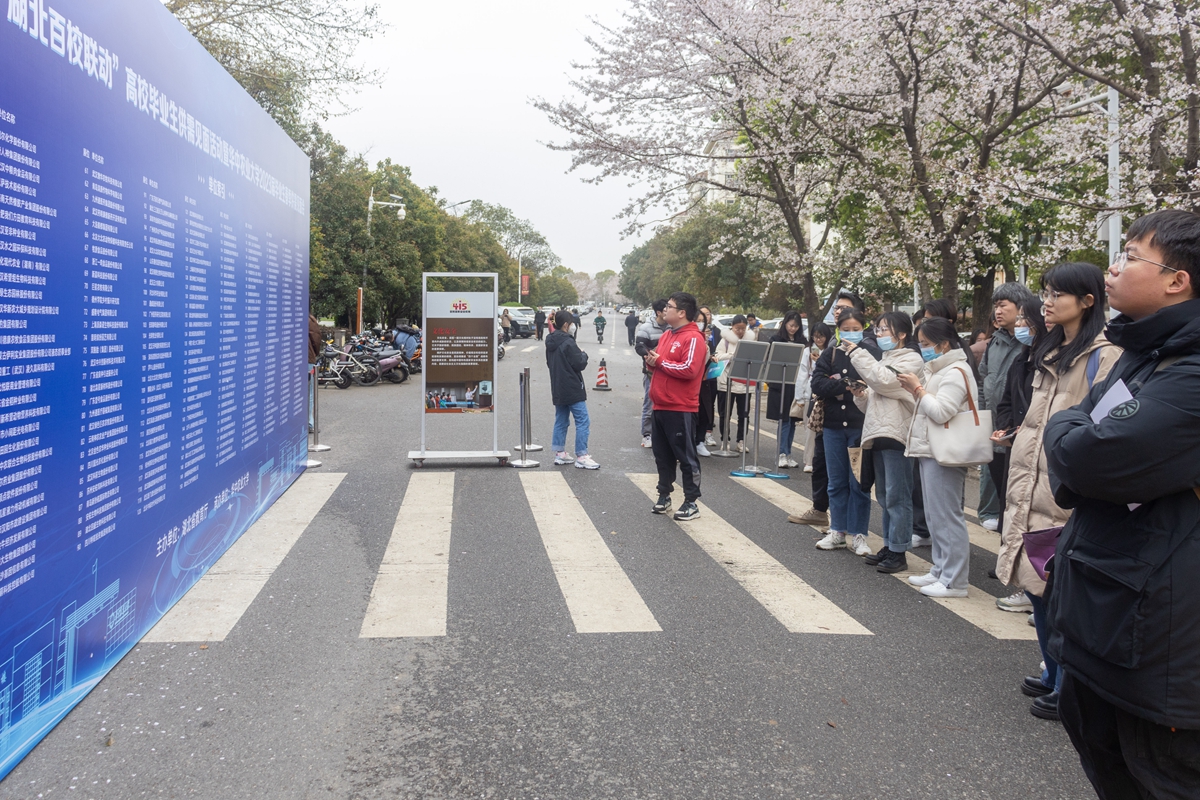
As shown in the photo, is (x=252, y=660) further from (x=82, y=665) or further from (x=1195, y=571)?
(x=1195, y=571)

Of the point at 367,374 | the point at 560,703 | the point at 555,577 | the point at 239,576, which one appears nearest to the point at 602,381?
the point at 367,374

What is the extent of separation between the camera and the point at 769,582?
6172mm

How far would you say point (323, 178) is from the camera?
3222cm

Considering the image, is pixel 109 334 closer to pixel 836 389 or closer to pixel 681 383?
pixel 681 383

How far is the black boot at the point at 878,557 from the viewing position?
6.55 m

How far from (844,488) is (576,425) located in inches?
177

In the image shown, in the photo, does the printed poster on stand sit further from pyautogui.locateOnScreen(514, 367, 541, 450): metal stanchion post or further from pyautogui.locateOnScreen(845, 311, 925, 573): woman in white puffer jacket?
pyautogui.locateOnScreen(845, 311, 925, 573): woman in white puffer jacket

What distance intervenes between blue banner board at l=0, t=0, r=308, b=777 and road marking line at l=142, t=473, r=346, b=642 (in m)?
0.12

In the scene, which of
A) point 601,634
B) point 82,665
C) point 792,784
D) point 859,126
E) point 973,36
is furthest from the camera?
point 859,126

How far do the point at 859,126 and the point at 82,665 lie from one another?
50.1 ft

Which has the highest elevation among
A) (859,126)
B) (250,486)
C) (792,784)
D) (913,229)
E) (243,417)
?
(859,126)

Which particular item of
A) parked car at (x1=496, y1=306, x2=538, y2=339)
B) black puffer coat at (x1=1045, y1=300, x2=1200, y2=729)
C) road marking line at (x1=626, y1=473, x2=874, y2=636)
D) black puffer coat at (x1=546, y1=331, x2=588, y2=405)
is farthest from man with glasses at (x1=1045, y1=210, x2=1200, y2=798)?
parked car at (x1=496, y1=306, x2=538, y2=339)

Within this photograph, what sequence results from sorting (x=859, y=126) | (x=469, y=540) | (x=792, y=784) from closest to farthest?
1. (x=792, y=784)
2. (x=469, y=540)
3. (x=859, y=126)

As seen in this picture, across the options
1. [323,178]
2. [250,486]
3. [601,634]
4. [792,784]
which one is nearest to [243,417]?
[250,486]
